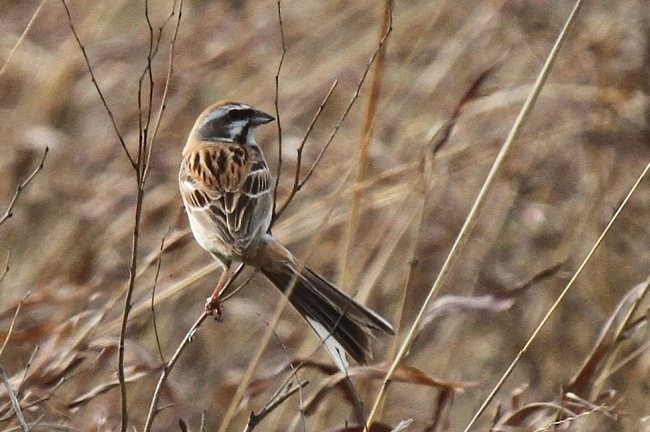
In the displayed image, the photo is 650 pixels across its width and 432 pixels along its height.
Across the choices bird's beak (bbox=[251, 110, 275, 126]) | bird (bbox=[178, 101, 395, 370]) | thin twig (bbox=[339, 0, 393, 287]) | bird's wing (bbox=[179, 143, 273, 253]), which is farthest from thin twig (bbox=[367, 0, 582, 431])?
bird's beak (bbox=[251, 110, 275, 126])

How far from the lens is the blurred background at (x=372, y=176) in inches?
161

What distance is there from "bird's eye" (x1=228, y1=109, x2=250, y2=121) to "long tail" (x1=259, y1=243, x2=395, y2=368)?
64 centimetres

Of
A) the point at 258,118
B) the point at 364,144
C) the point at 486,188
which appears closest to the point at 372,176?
the point at 258,118

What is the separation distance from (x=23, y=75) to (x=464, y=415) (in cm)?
219

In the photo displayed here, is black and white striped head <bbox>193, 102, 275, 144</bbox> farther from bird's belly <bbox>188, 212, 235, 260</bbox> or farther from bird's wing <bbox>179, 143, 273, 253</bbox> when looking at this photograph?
bird's belly <bbox>188, 212, 235, 260</bbox>

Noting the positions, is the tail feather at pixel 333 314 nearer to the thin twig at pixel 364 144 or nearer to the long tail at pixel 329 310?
the long tail at pixel 329 310

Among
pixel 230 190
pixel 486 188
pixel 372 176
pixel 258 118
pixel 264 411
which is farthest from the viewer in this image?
pixel 372 176

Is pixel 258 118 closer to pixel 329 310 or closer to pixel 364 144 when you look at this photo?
pixel 364 144

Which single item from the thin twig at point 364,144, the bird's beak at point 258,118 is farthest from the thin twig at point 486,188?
the bird's beak at point 258,118

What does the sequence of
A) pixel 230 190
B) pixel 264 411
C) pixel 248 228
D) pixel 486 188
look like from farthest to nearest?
pixel 230 190
pixel 248 228
pixel 486 188
pixel 264 411

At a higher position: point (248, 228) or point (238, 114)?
point (238, 114)

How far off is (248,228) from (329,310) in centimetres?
32

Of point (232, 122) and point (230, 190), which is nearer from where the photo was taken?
point (230, 190)

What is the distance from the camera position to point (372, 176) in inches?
164
